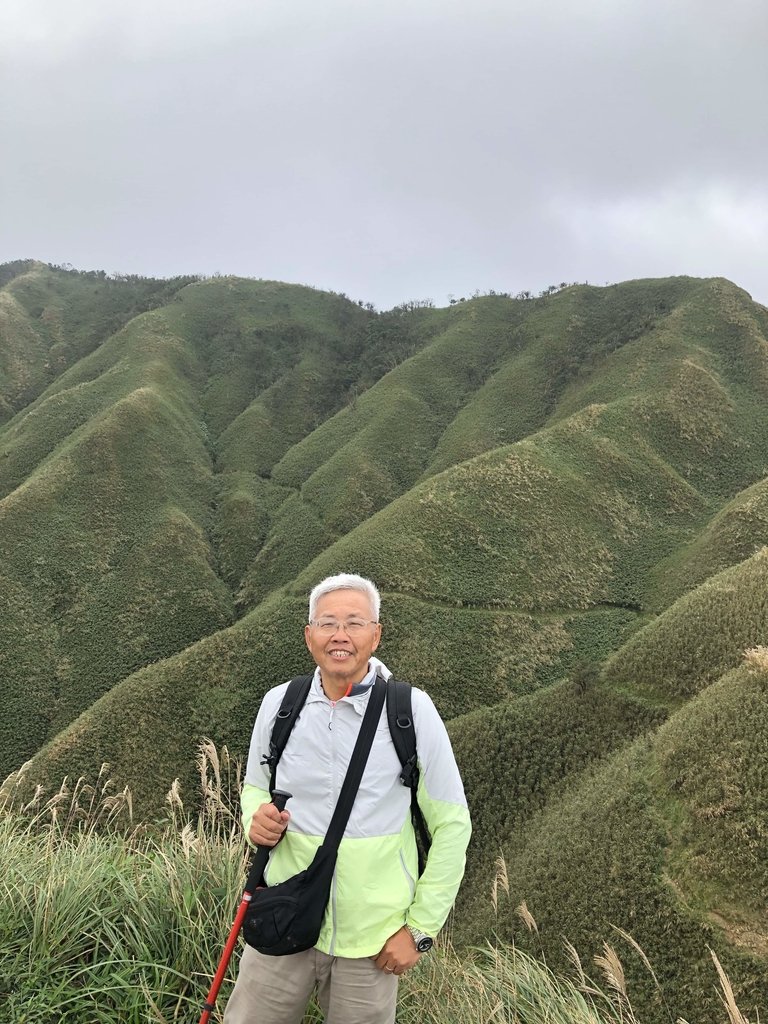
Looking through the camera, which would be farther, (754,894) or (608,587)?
(608,587)

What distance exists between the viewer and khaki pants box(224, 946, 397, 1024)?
3.57m

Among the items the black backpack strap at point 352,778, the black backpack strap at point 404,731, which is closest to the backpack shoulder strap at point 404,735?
the black backpack strap at point 404,731

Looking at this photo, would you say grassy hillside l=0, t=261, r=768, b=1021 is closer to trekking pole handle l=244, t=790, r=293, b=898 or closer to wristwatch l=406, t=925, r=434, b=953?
wristwatch l=406, t=925, r=434, b=953

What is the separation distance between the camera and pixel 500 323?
3516 inches

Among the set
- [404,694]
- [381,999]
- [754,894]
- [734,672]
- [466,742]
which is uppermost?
[404,694]

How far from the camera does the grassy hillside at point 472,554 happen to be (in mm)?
13414

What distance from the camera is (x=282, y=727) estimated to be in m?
3.85

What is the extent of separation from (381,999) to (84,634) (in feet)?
155

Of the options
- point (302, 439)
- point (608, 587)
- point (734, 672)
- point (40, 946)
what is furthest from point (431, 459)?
point (40, 946)

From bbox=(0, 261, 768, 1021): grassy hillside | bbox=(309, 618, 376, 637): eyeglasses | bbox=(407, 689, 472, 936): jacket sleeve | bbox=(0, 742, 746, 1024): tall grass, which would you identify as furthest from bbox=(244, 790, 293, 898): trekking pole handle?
bbox=(0, 261, 768, 1021): grassy hillside

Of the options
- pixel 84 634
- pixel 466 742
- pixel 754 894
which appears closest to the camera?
pixel 754 894

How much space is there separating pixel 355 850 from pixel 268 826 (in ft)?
1.74

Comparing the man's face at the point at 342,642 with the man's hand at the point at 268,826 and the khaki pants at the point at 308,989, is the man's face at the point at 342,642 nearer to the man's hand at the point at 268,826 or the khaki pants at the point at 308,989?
the man's hand at the point at 268,826

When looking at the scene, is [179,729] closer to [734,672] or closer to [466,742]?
[466,742]
